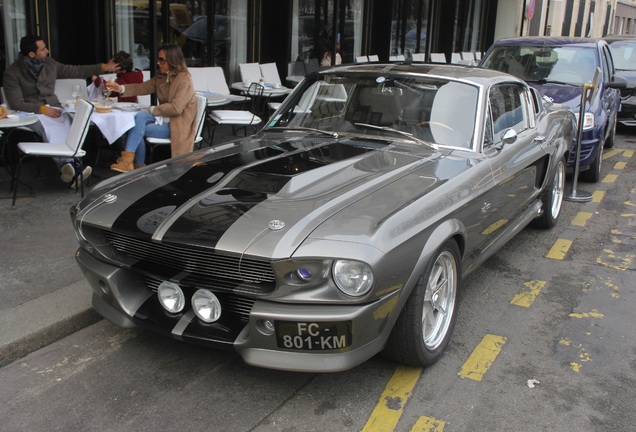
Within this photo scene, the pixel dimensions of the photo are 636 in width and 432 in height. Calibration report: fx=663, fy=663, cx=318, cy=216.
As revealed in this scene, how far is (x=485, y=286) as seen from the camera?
5074 millimetres

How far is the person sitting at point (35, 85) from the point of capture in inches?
→ 281

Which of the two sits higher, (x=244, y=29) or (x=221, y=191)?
(x=244, y=29)

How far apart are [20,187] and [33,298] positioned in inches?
124

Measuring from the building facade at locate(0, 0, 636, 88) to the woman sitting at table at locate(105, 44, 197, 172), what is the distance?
1.68 meters

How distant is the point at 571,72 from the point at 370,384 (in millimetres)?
6889

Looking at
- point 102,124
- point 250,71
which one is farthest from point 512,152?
point 250,71

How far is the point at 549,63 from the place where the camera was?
30.0ft

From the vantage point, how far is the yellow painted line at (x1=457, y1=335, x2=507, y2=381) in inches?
A: 146

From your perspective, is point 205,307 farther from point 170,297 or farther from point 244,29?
point 244,29

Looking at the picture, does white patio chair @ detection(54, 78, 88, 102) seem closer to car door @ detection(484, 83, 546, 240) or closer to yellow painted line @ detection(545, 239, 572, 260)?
car door @ detection(484, 83, 546, 240)

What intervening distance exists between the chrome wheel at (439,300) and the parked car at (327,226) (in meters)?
0.01

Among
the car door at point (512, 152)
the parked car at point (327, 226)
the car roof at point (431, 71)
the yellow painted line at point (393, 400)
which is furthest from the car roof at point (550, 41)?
the yellow painted line at point (393, 400)

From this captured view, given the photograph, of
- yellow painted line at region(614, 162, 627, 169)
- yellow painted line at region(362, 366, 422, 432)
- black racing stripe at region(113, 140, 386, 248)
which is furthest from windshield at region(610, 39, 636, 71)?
yellow painted line at region(362, 366, 422, 432)

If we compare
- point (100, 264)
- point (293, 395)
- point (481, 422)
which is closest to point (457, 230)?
point (481, 422)
